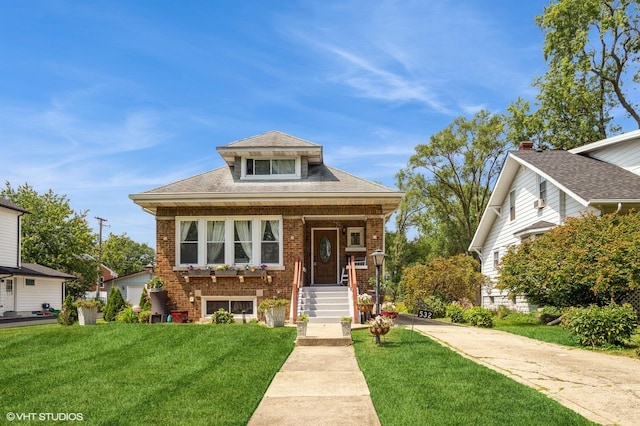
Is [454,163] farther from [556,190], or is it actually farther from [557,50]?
[556,190]

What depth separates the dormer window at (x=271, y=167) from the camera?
19.1 metres

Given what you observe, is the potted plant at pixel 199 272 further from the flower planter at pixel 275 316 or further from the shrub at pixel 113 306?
the flower planter at pixel 275 316

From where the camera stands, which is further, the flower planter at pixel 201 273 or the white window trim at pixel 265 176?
the white window trim at pixel 265 176

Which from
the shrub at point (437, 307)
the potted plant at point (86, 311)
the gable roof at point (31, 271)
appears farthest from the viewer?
the gable roof at point (31, 271)

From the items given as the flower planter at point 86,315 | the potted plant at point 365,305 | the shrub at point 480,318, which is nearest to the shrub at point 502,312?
the shrub at point 480,318

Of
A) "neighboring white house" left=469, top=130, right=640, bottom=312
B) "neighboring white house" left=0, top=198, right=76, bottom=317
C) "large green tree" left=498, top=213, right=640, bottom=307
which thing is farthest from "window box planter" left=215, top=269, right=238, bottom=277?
"neighboring white house" left=0, top=198, right=76, bottom=317

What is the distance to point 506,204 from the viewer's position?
2423 cm

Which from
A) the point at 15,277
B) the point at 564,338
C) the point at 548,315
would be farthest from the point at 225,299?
the point at 15,277

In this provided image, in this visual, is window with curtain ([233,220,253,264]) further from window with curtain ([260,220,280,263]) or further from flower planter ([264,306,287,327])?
flower planter ([264,306,287,327])

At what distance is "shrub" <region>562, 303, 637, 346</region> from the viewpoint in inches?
436

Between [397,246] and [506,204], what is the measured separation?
19461 mm

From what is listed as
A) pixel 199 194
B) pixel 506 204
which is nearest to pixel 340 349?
pixel 199 194

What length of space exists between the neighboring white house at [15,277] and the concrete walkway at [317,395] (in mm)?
26628

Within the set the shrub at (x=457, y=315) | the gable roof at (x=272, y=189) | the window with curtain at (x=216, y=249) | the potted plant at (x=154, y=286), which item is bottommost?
the shrub at (x=457, y=315)
